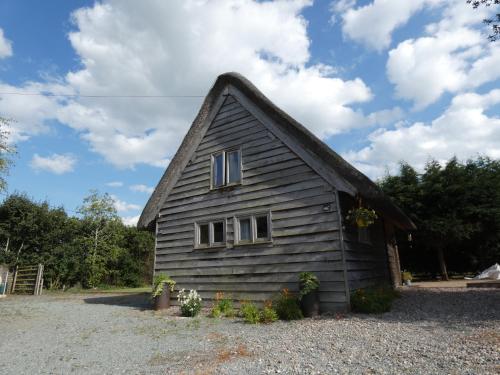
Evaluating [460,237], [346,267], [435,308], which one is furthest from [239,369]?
[460,237]

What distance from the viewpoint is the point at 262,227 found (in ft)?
33.6

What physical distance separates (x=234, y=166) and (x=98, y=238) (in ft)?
55.7

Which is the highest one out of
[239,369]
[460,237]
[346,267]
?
[460,237]

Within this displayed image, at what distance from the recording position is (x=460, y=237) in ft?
64.6

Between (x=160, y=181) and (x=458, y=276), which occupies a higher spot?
(x=160, y=181)

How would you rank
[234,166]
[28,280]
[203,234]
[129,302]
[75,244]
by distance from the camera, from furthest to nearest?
1. [75,244]
2. [28,280]
3. [129,302]
4. [203,234]
5. [234,166]

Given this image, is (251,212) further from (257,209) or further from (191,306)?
(191,306)

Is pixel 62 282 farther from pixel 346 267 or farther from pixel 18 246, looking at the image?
pixel 346 267

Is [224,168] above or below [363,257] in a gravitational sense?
above

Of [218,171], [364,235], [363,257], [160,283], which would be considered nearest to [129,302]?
[160,283]

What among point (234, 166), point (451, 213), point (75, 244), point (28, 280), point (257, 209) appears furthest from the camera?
point (75, 244)

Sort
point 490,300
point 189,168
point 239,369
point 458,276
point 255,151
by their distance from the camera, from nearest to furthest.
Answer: point 239,369 < point 490,300 < point 255,151 < point 189,168 < point 458,276

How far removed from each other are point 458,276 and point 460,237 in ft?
15.2

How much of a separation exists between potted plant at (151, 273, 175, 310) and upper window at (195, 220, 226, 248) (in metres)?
1.56
